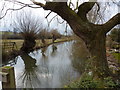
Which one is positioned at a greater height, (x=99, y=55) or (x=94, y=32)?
(x=94, y=32)

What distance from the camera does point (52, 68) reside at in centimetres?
287

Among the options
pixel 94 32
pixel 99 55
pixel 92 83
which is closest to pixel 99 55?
pixel 99 55

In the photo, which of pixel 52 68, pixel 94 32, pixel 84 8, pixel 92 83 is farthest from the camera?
pixel 52 68

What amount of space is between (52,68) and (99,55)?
159 centimetres

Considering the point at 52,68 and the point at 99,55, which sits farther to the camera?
the point at 52,68

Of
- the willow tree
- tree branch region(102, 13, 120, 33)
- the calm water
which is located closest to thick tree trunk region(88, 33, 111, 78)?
the willow tree

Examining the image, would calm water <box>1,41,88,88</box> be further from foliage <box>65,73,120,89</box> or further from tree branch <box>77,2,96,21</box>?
tree branch <box>77,2,96,21</box>

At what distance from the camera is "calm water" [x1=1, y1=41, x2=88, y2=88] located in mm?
1990

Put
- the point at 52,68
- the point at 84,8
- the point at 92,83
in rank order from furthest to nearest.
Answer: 1. the point at 52,68
2. the point at 84,8
3. the point at 92,83

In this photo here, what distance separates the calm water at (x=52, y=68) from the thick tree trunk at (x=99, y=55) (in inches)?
19.5

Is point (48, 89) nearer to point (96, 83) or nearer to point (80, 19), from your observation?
point (96, 83)

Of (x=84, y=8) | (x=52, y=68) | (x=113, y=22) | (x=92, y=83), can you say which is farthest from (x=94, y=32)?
(x=52, y=68)

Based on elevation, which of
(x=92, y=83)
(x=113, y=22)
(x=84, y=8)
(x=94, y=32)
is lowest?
(x=92, y=83)

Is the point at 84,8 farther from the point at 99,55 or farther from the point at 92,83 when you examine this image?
the point at 92,83
